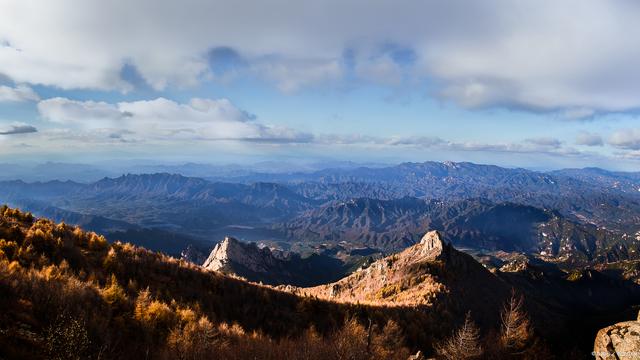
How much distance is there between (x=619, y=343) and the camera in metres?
14.8

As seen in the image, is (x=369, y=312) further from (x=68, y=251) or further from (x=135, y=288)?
(x=68, y=251)

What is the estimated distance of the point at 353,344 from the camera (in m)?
20.5

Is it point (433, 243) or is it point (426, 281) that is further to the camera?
point (433, 243)

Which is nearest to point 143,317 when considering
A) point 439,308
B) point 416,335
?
point 416,335

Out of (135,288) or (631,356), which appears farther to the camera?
(135,288)

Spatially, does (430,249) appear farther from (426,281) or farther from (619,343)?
(619,343)

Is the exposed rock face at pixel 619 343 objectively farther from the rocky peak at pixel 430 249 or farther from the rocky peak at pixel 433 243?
the rocky peak at pixel 433 243

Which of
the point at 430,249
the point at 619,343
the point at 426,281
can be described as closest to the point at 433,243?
the point at 430,249

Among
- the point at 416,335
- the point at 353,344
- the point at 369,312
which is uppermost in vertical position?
the point at 353,344

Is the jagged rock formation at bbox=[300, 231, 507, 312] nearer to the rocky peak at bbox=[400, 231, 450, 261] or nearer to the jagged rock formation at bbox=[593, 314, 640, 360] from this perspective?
the rocky peak at bbox=[400, 231, 450, 261]

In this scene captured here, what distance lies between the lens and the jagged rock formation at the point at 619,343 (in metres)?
14.3

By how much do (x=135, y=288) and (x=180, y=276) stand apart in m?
5.38

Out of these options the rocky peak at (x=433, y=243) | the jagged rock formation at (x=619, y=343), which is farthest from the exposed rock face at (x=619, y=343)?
the rocky peak at (x=433, y=243)

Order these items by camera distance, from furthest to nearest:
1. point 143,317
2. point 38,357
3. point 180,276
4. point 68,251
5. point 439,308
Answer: point 439,308 → point 180,276 → point 68,251 → point 143,317 → point 38,357
